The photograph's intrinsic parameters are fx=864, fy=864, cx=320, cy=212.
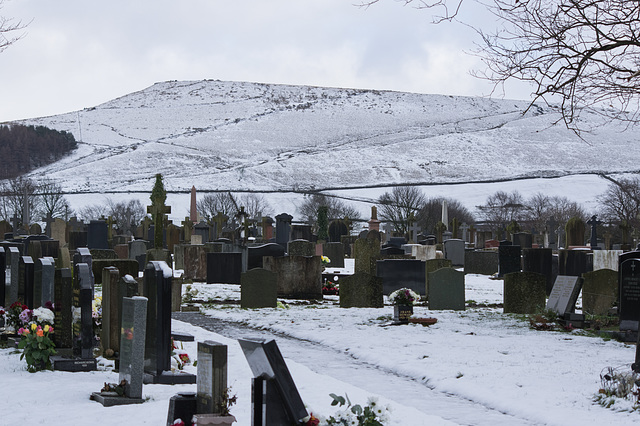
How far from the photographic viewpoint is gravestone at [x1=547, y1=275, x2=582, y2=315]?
14281 millimetres

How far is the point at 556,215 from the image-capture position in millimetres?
Answer: 75562

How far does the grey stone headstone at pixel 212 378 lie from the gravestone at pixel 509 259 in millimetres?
17196

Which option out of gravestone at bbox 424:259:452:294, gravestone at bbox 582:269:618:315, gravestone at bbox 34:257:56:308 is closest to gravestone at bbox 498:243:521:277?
gravestone at bbox 424:259:452:294

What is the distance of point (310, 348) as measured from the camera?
1218 centimetres

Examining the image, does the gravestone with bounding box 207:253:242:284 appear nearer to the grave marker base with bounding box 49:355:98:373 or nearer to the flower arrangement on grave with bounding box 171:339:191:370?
the flower arrangement on grave with bounding box 171:339:191:370

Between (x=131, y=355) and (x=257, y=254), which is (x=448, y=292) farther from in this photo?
(x=131, y=355)

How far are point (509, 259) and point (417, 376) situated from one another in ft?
46.6

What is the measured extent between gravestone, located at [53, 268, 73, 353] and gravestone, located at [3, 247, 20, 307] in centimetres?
285

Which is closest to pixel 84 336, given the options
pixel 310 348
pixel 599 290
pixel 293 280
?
pixel 310 348

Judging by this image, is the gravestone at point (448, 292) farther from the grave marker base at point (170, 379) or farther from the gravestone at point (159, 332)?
the grave marker base at point (170, 379)

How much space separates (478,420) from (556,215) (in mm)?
70501

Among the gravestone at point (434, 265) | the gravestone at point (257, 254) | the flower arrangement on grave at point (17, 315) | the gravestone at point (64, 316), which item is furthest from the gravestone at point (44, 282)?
the gravestone at point (434, 265)

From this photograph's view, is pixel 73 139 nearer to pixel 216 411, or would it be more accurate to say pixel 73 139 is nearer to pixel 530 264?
pixel 530 264

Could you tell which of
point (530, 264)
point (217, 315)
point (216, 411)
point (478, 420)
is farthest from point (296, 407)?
point (530, 264)
